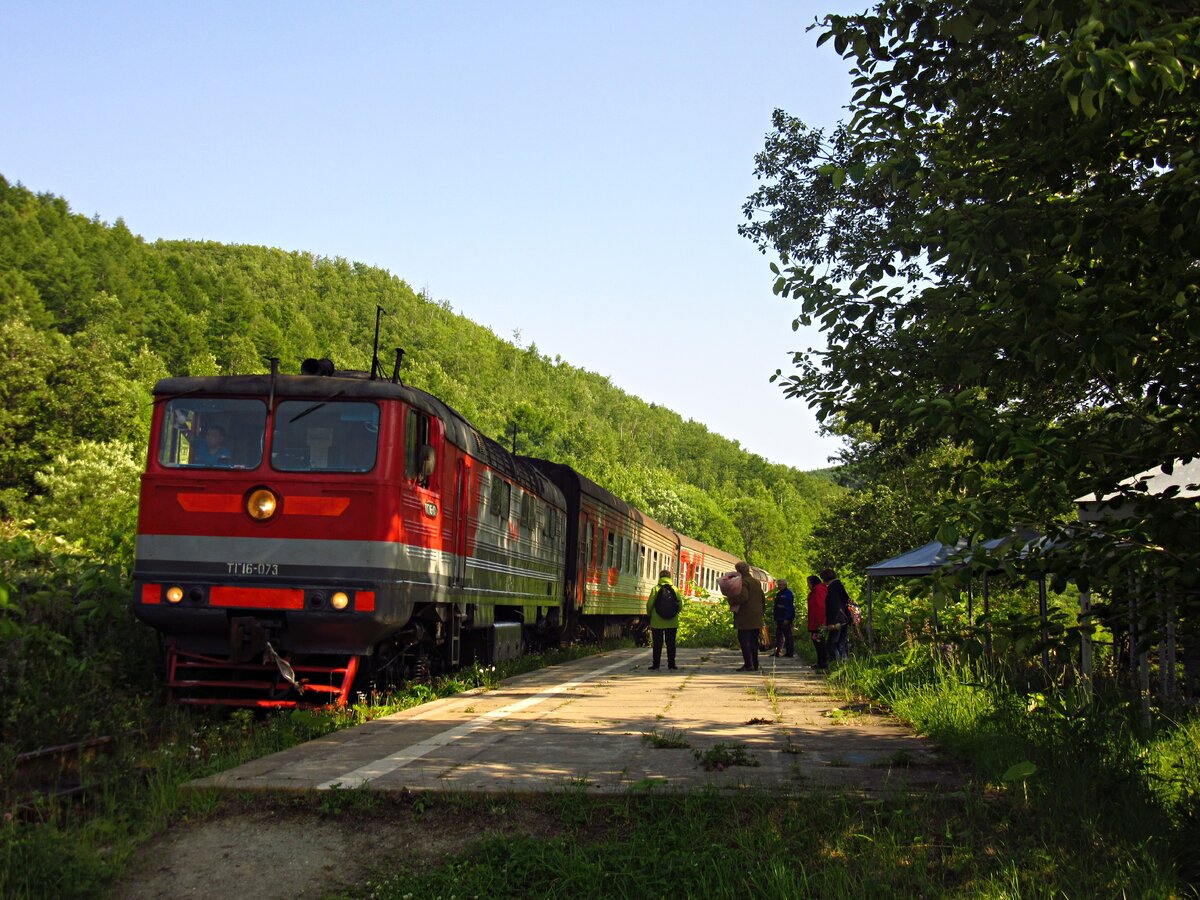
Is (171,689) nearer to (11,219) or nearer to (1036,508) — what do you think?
(1036,508)

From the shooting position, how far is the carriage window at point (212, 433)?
1022cm

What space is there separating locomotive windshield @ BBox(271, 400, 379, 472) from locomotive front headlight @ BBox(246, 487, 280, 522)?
0.28 meters

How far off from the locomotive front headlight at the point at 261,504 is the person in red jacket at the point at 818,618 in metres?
10.2

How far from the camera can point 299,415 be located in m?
10.3

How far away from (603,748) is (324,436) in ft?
14.4

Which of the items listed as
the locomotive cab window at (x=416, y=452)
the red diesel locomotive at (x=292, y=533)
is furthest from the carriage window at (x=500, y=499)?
the locomotive cab window at (x=416, y=452)

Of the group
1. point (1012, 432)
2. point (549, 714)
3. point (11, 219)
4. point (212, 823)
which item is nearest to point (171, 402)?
point (549, 714)

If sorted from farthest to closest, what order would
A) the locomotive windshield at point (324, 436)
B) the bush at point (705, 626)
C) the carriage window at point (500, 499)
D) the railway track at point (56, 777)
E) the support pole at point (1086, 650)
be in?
the bush at point (705, 626) < the carriage window at point (500, 499) < the locomotive windshield at point (324, 436) < the railway track at point (56, 777) < the support pole at point (1086, 650)

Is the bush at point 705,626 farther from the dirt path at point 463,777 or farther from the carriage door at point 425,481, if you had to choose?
the dirt path at point 463,777

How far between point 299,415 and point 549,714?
3.67 meters

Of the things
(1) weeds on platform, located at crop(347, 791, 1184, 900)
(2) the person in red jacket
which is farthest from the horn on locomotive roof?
(2) the person in red jacket

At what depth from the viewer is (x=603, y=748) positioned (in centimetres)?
759

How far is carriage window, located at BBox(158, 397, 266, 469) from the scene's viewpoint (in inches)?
402

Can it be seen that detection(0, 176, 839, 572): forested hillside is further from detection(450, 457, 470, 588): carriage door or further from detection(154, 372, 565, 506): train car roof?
detection(450, 457, 470, 588): carriage door
